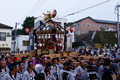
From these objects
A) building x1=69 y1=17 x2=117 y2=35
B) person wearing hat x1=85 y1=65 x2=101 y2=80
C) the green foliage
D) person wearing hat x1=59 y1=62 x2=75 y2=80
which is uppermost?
building x1=69 y1=17 x2=117 y2=35

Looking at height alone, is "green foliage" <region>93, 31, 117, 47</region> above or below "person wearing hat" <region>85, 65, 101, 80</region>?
above

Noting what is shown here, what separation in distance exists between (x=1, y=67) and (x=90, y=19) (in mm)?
43043

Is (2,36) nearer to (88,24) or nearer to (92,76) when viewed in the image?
(88,24)

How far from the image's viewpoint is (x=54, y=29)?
15250 millimetres

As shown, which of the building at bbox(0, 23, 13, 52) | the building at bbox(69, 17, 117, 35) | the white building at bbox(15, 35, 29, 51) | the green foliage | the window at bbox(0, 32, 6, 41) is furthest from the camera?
the building at bbox(69, 17, 117, 35)

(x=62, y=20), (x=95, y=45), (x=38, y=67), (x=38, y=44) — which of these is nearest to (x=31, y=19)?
(x=62, y=20)

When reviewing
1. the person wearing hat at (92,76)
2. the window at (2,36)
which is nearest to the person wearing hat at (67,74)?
the person wearing hat at (92,76)

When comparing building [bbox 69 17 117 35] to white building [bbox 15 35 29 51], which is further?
building [bbox 69 17 117 35]

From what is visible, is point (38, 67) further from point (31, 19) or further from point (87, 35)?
point (31, 19)

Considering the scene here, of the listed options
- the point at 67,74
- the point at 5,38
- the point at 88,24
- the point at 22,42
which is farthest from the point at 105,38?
the point at 67,74

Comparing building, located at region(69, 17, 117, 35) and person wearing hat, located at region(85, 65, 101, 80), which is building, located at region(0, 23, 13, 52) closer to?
building, located at region(69, 17, 117, 35)

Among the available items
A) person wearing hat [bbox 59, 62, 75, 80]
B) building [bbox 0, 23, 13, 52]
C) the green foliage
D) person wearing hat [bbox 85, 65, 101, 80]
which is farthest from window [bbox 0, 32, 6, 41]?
person wearing hat [bbox 85, 65, 101, 80]

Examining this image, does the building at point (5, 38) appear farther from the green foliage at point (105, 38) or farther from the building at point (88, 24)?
the building at point (88, 24)

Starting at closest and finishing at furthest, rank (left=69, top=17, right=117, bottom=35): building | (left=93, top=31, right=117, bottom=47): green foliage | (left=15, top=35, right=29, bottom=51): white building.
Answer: (left=93, top=31, right=117, bottom=47): green foliage, (left=15, top=35, right=29, bottom=51): white building, (left=69, top=17, right=117, bottom=35): building
